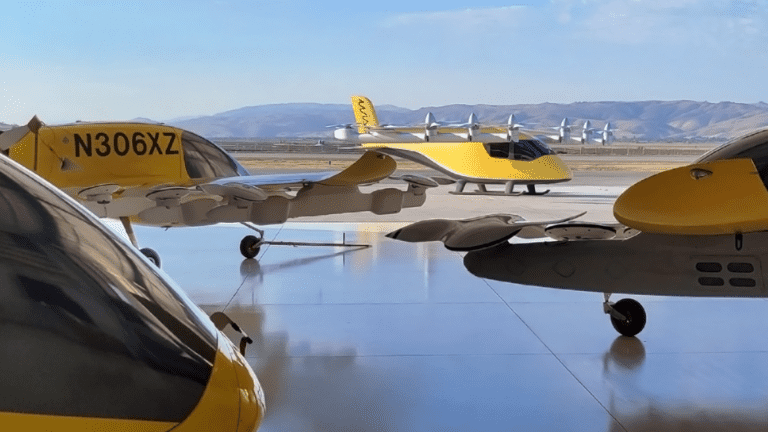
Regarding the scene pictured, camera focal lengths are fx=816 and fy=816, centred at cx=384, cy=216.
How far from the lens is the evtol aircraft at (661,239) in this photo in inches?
188

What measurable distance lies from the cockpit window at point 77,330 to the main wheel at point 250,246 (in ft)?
26.2

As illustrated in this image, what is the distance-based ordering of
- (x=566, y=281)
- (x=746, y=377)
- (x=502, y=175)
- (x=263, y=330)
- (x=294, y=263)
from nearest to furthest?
(x=746, y=377)
(x=566, y=281)
(x=263, y=330)
(x=294, y=263)
(x=502, y=175)

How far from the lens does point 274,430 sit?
3992mm

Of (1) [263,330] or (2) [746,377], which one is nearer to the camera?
(2) [746,377]

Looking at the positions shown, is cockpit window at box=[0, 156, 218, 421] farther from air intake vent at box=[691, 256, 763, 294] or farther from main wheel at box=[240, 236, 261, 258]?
main wheel at box=[240, 236, 261, 258]

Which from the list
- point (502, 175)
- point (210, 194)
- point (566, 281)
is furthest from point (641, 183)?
point (502, 175)

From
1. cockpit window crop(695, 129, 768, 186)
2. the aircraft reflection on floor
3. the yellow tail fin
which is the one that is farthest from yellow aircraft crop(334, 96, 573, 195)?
the yellow tail fin

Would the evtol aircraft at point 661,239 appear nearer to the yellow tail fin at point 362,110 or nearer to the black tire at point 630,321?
the black tire at point 630,321

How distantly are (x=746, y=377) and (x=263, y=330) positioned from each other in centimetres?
331

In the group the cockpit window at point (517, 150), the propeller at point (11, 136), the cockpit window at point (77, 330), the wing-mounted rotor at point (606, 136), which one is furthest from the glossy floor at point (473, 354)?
the wing-mounted rotor at point (606, 136)

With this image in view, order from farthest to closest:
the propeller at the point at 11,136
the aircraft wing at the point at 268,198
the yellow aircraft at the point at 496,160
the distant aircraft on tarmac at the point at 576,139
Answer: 1. the distant aircraft on tarmac at the point at 576,139
2. the yellow aircraft at the point at 496,160
3. the aircraft wing at the point at 268,198
4. the propeller at the point at 11,136

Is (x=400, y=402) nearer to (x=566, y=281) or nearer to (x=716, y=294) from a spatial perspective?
(x=566, y=281)

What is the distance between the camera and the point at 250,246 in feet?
31.1

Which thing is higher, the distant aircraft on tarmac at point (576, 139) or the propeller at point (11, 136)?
the propeller at point (11, 136)
